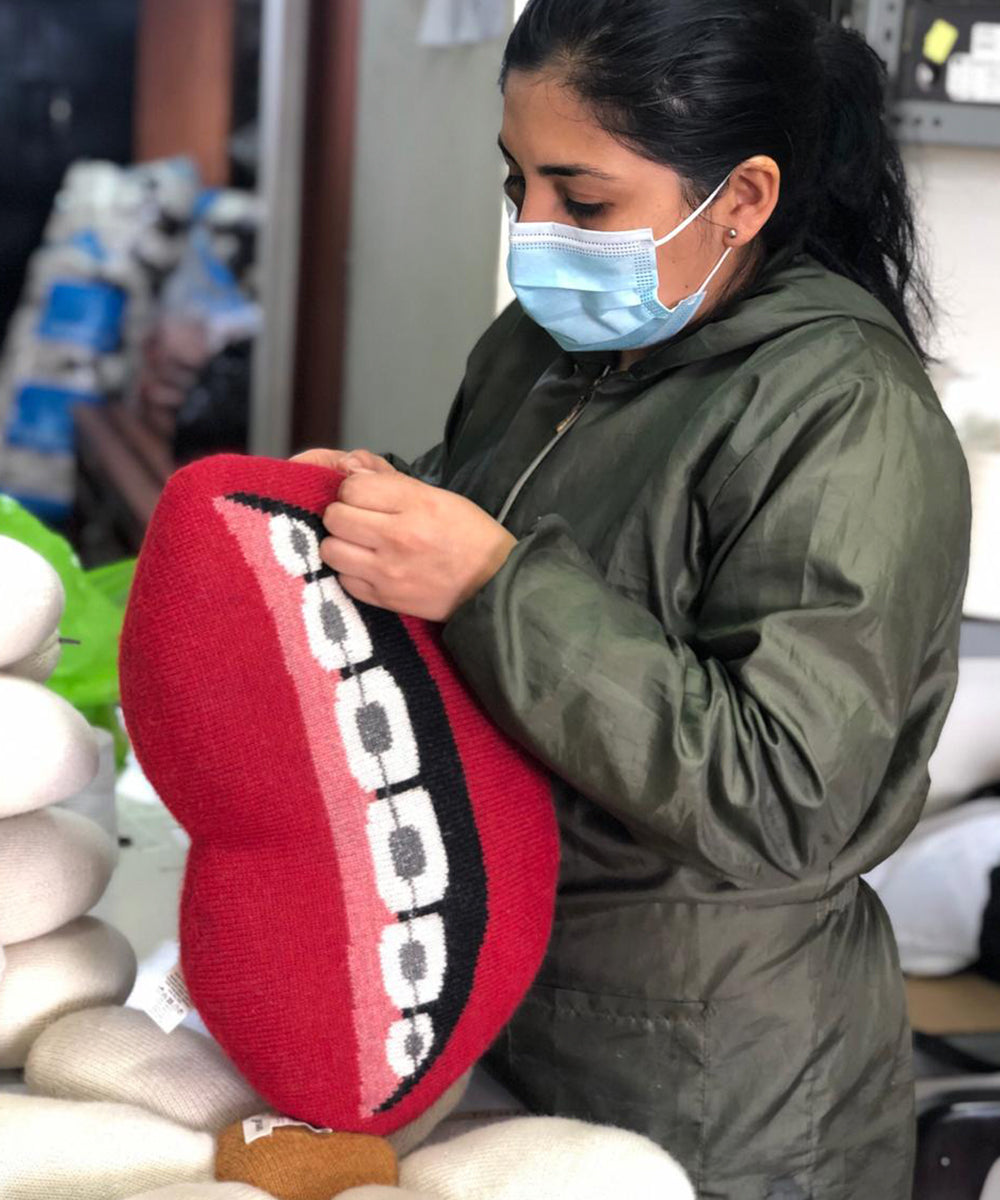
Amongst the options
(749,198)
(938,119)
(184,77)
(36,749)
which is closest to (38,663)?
(36,749)

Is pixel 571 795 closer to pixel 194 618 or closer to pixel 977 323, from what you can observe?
pixel 194 618

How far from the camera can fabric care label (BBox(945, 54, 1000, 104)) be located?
198 centimetres

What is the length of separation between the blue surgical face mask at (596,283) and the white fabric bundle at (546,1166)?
535 millimetres

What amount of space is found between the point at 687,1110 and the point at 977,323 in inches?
61.9

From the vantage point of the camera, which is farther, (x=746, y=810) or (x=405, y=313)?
A: (x=405, y=313)

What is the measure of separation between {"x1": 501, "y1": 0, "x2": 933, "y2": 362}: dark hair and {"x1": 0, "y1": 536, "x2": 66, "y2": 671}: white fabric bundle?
0.47m

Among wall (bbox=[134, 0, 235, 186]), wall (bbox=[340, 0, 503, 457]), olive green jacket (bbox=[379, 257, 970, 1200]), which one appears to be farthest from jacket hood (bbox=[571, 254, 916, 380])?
wall (bbox=[134, 0, 235, 186])

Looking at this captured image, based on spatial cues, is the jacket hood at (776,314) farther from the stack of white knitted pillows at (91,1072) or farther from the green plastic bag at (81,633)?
the green plastic bag at (81,633)

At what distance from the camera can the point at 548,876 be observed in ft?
3.02

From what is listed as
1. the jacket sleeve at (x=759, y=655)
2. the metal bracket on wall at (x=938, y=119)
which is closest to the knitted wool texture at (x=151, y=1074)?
the jacket sleeve at (x=759, y=655)

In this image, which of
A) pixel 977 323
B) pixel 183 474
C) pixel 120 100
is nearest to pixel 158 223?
pixel 120 100

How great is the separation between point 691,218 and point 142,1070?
66cm

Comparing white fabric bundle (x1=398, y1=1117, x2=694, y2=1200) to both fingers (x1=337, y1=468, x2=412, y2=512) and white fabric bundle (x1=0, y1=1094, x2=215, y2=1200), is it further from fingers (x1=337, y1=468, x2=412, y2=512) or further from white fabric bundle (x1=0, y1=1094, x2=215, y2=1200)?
fingers (x1=337, y1=468, x2=412, y2=512)

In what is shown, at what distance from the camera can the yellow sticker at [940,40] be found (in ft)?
6.46
